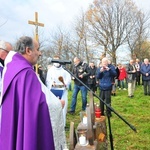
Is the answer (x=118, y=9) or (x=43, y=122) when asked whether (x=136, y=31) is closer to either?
(x=118, y=9)

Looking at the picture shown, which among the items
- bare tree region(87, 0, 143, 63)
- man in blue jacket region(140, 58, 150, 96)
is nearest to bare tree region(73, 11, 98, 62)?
bare tree region(87, 0, 143, 63)

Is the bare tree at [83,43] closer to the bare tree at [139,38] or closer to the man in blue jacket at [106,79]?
the bare tree at [139,38]

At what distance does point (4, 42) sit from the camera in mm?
4215

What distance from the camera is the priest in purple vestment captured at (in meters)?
2.18

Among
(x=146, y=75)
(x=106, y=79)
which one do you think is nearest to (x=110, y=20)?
(x=146, y=75)

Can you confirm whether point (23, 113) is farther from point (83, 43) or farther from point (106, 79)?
point (83, 43)

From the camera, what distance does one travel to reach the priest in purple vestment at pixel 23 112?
7.16ft

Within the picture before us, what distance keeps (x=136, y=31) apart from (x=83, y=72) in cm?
3102

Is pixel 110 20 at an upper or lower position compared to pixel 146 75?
upper

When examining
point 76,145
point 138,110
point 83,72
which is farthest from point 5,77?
point 138,110

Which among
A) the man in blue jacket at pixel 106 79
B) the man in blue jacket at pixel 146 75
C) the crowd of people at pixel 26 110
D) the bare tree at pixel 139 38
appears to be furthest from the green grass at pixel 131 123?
the bare tree at pixel 139 38

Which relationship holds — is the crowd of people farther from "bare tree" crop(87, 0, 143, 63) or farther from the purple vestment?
"bare tree" crop(87, 0, 143, 63)

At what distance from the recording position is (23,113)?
2.22 m

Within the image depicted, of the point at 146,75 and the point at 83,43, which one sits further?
the point at 83,43
